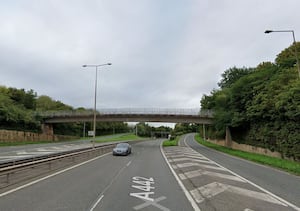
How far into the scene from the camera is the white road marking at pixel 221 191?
7.99 m

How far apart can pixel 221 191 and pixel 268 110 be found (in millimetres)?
23208

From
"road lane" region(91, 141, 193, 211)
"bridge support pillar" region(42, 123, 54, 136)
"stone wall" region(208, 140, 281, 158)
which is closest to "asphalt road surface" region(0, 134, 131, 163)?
"road lane" region(91, 141, 193, 211)

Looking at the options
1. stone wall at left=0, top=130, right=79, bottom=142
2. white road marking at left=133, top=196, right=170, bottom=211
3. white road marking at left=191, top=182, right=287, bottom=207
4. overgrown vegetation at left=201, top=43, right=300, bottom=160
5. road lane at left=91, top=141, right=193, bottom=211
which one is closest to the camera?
white road marking at left=133, top=196, right=170, bottom=211

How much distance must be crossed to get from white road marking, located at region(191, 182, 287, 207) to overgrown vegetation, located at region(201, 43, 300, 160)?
14.8 m

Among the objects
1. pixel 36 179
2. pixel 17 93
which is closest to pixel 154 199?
pixel 36 179

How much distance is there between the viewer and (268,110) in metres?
29.2

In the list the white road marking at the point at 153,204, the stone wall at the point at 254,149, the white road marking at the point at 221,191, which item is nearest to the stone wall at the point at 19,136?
the stone wall at the point at 254,149

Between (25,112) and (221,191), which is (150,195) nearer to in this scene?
(221,191)

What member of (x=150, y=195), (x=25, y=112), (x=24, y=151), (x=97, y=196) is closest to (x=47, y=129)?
(x=25, y=112)

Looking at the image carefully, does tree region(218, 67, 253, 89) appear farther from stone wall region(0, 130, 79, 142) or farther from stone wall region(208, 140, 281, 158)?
stone wall region(0, 130, 79, 142)

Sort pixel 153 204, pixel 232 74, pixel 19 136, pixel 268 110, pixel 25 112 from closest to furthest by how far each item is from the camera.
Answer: pixel 153 204, pixel 268 110, pixel 19 136, pixel 25 112, pixel 232 74

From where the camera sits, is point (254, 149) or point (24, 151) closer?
point (24, 151)

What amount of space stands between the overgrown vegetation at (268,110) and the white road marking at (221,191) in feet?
48.4

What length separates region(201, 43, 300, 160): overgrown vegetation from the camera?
22859 mm
